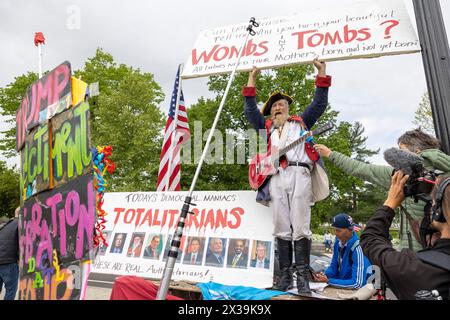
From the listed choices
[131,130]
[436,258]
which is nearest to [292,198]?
[436,258]

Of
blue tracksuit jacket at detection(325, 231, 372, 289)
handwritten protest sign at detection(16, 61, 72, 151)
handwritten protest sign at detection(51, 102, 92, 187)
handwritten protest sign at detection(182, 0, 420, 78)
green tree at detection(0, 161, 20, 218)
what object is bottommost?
blue tracksuit jacket at detection(325, 231, 372, 289)

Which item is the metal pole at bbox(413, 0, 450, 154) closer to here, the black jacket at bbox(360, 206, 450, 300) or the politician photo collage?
the black jacket at bbox(360, 206, 450, 300)

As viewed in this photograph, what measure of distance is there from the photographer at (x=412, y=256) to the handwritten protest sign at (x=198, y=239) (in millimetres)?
1687

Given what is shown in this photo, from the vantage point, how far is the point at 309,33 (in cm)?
373

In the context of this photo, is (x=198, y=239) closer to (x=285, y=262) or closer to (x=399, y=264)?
(x=285, y=262)

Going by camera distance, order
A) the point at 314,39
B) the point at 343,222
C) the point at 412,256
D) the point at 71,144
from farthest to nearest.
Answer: the point at 343,222, the point at 314,39, the point at 71,144, the point at 412,256

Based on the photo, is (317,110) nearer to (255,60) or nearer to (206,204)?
(255,60)

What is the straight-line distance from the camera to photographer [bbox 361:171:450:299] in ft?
5.16

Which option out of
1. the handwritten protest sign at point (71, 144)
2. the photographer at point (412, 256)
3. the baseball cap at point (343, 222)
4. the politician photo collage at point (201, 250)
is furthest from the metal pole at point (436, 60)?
the handwritten protest sign at point (71, 144)

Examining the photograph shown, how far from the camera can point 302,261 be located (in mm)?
3107

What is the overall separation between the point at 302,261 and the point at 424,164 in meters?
1.29

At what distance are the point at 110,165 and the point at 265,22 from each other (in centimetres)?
262

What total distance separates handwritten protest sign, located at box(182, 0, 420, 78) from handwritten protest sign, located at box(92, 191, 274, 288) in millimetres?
1542

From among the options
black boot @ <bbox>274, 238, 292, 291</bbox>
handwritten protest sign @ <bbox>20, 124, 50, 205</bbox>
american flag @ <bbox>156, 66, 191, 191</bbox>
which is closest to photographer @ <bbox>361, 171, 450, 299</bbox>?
black boot @ <bbox>274, 238, 292, 291</bbox>
